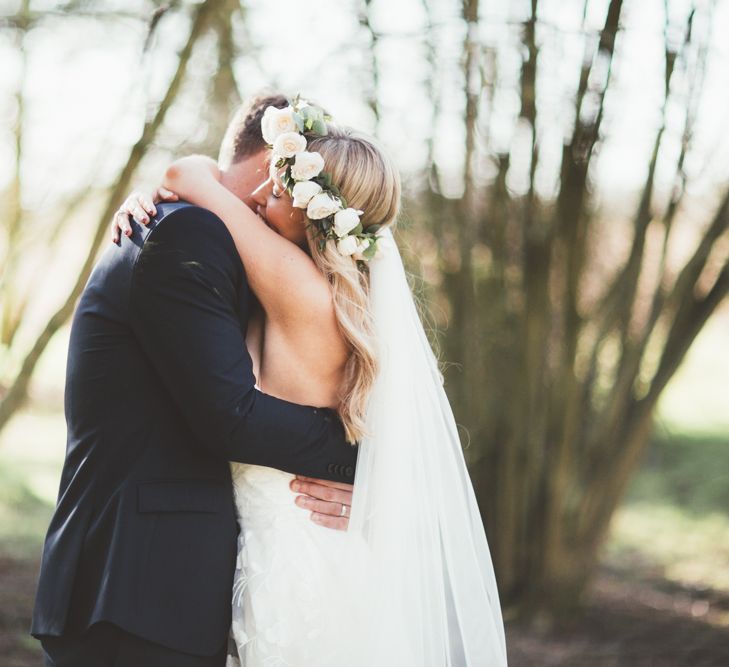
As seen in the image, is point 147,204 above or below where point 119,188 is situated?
below

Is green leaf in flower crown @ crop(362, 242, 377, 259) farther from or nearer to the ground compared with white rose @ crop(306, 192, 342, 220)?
nearer to the ground

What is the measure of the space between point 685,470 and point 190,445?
29.2 ft

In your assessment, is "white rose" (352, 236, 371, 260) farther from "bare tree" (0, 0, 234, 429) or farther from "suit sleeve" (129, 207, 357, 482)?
"bare tree" (0, 0, 234, 429)

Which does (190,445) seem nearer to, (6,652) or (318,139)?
(318,139)

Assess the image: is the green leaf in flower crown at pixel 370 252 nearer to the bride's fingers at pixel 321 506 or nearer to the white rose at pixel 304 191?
the white rose at pixel 304 191

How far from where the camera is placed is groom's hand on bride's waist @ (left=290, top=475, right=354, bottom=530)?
2.19m

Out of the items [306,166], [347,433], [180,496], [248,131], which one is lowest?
[180,496]

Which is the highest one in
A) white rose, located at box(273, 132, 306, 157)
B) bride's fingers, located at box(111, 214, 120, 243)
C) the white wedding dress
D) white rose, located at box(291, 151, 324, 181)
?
white rose, located at box(273, 132, 306, 157)

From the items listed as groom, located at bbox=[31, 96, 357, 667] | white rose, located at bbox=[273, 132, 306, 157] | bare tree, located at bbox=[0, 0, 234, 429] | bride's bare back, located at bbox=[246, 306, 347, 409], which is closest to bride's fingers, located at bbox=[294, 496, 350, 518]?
groom, located at bbox=[31, 96, 357, 667]

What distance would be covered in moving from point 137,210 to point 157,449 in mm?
551

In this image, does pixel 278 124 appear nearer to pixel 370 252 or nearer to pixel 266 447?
pixel 370 252

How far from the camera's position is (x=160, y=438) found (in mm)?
1977

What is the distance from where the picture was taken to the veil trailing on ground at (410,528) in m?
2.16

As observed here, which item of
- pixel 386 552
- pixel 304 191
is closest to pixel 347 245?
Result: pixel 304 191
